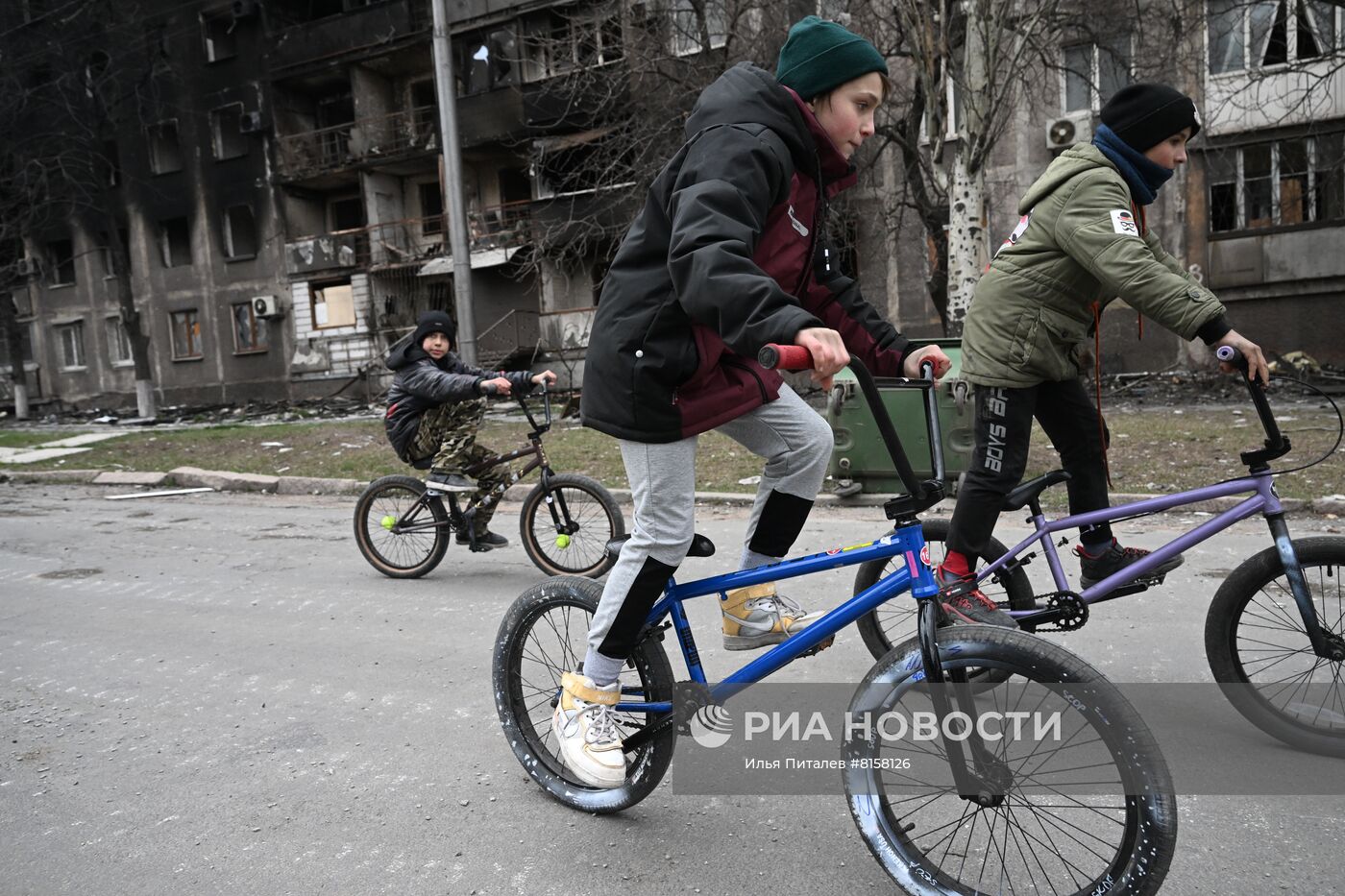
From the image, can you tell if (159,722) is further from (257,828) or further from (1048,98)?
(1048,98)

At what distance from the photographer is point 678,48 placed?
17.5 meters

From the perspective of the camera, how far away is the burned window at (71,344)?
3538cm

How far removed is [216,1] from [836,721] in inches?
1379

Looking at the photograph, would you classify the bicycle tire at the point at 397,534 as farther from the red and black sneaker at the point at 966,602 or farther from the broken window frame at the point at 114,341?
the broken window frame at the point at 114,341

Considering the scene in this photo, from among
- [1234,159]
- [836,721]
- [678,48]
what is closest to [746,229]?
[836,721]

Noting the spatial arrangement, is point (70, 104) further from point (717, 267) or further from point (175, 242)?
point (717, 267)

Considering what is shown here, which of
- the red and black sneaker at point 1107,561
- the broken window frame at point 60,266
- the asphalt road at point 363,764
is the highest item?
the broken window frame at point 60,266

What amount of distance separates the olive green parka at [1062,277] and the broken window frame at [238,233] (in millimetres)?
32021

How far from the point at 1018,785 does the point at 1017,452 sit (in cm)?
152

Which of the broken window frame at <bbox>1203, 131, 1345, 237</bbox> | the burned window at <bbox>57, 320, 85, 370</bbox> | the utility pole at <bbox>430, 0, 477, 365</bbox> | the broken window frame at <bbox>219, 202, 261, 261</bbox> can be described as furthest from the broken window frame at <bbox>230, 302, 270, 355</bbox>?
the broken window frame at <bbox>1203, 131, 1345, 237</bbox>

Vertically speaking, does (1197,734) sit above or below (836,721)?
below

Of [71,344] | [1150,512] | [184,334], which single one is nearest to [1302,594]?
[1150,512]

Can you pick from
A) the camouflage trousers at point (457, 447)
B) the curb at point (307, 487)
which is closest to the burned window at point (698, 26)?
the curb at point (307, 487)

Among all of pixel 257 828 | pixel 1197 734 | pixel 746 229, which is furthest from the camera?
pixel 1197 734
